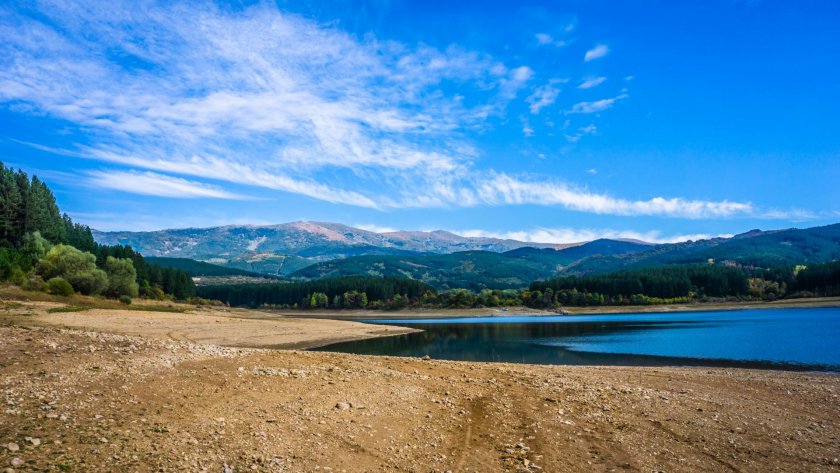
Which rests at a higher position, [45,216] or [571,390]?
[45,216]

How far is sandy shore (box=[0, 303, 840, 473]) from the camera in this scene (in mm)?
11031

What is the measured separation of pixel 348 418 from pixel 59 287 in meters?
62.2

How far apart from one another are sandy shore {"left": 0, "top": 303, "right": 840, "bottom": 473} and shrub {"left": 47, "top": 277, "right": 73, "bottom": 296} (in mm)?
46339

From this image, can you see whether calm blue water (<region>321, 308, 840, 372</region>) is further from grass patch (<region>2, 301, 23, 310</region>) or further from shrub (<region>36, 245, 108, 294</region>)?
shrub (<region>36, 245, 108, 294</region>)

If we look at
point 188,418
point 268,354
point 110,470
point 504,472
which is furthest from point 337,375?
point 110,470

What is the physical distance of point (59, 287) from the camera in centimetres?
6050

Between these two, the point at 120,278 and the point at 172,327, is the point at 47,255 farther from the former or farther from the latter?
the point at 172,327

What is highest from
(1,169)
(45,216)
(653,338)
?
(1,169)

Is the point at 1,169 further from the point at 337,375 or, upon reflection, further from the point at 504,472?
the point at 504,472

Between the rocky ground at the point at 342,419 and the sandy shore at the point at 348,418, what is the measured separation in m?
0.06

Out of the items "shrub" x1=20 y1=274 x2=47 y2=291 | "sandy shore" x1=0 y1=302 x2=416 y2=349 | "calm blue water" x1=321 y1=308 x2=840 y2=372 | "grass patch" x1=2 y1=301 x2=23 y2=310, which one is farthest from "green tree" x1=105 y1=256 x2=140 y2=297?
"calm blue water" x1=321 y1=308 x2=840 y2=372

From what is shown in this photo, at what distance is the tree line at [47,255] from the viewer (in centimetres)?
6681

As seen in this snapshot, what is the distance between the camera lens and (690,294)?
627 ft

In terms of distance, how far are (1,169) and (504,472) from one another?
112 m
